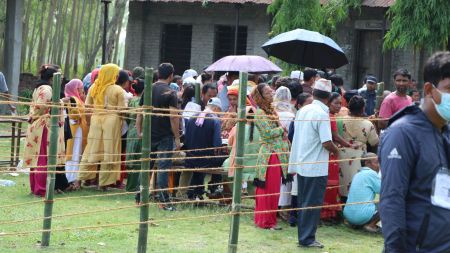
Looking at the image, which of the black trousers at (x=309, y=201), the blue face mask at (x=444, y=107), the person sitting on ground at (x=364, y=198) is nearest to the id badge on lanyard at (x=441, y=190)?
the blue face mask at (x=444, y=107)

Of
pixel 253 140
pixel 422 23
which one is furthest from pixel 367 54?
pixel 253 140

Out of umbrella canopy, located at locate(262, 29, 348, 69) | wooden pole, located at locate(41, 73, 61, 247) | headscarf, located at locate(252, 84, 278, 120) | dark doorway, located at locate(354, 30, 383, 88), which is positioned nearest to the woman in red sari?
headscarf, located at locate(252, 84, 278, 120)

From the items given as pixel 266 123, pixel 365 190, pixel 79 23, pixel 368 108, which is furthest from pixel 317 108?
pixel 79 23

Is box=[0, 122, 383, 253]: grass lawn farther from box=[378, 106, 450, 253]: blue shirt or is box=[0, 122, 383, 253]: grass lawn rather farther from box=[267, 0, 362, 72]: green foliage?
box=[267, 0, 362, 72]: green foliage

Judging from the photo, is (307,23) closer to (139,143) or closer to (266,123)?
(139,143)

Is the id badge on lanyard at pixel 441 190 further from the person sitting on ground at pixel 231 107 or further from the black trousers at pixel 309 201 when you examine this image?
the person sitting on ground at pixel 231 107

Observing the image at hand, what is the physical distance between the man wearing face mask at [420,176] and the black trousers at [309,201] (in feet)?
15.4

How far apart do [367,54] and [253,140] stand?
1676 centimetres

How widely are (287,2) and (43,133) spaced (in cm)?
945

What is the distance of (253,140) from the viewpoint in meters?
11.3

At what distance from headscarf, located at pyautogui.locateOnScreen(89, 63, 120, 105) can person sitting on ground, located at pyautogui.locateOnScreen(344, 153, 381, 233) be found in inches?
146

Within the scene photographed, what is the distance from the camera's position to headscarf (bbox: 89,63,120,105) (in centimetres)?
1318

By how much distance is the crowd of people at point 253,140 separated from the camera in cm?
1015

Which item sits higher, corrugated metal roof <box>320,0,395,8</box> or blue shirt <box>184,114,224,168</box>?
corrugated metal roof <box>320,0,395,8</box>
